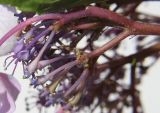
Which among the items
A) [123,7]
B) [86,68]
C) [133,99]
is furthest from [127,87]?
[86,68]

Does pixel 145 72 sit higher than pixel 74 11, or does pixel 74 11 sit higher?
pixel 74 11

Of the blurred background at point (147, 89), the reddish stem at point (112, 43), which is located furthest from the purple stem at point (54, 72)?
the blurred background at point (147, 89)

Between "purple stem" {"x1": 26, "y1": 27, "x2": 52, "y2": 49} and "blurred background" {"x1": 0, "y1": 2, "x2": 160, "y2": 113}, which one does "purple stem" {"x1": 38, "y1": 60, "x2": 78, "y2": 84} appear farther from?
"blurred background" {"x1": 0, "y1": 2, "x2": 160, "y2": 113}

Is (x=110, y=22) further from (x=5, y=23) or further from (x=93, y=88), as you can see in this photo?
(x=93, y=88)

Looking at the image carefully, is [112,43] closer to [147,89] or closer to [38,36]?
[38,36]

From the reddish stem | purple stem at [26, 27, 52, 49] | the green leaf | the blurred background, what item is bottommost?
the blurred background

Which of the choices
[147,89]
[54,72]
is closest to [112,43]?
[54,72]

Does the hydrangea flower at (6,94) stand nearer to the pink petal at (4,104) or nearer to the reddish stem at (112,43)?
the pink petal at (4,104)

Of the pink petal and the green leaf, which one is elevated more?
the green leaf

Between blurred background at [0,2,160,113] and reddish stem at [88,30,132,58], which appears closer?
reddish stem at [88,30,132,58]

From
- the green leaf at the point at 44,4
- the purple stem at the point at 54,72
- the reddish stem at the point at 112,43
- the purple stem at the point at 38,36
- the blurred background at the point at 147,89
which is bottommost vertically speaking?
the blurred background at the point at 147,89

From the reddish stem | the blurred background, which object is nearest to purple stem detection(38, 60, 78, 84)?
the reddish stem
